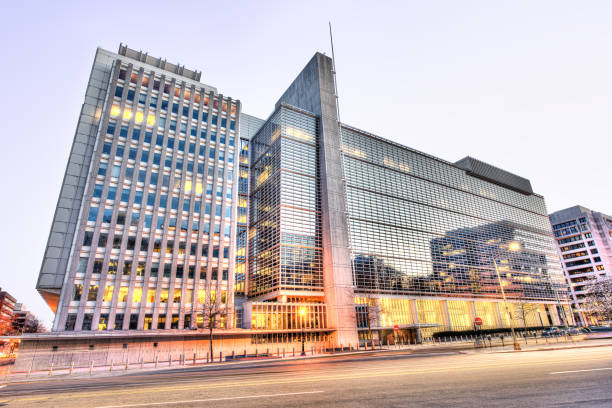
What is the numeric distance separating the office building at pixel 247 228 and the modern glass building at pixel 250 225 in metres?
0.27

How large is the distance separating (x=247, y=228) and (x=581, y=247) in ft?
487

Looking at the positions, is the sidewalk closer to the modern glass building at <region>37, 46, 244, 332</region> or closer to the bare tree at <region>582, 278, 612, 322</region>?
the modern glass building at <region>37, 46, 244, 332</region>

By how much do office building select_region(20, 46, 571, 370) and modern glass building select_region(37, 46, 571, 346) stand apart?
0.27 meters

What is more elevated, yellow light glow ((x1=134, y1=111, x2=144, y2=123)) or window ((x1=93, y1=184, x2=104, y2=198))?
yellow light glow ((x1=134, y1=111, x2=144, y2=123))

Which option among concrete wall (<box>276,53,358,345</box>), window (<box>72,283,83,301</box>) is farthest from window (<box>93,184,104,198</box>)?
concrete wall (<box>276,53,358,345</box>)

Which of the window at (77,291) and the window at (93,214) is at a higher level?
the window at (93,214)

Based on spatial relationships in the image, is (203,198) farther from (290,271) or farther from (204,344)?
(204,344)

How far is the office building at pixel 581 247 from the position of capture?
5143 inches

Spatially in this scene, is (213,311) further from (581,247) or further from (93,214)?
(581,247)

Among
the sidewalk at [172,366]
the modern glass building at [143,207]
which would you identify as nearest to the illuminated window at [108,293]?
the modern glass building at [143,207]

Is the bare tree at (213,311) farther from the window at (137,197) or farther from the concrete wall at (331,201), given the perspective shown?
the concrete wall at (331,201)

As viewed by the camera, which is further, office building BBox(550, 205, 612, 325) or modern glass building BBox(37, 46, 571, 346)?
office building BBox(550, 205, 612, 325)

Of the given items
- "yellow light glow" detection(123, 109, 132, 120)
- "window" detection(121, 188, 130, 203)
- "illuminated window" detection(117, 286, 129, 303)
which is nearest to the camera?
"illuminated window" detection(117, 286, 129, 303)

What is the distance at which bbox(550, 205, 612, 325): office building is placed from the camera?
130625mm
